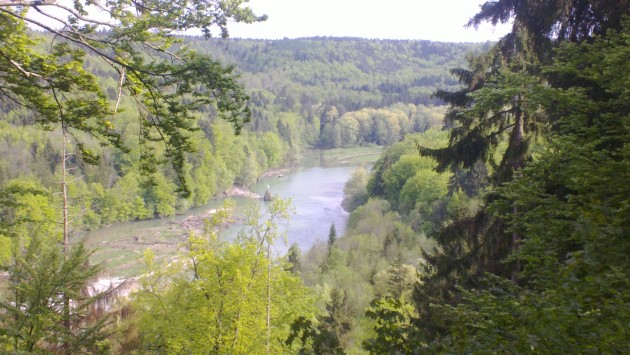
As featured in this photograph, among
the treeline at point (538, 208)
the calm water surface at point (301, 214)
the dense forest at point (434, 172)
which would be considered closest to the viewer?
the treeline at point (538, 208)

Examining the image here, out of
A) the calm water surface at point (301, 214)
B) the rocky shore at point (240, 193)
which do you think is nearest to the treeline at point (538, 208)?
the calm water surface at point (301, 214)

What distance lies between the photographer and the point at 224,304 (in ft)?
29.6

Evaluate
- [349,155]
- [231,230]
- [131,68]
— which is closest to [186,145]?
[131,68]

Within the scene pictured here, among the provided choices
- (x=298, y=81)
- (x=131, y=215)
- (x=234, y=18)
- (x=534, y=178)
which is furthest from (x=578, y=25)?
(x=298, y=81)

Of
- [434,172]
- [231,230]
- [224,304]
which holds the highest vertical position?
[434,172]

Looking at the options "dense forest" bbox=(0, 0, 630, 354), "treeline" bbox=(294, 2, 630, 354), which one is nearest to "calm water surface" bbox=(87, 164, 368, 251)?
"dense forest" bbox=(0, 0, 630, 354)

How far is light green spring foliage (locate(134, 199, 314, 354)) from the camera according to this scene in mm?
8828

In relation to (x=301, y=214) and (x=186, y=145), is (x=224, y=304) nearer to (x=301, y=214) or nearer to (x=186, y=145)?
(x=186, y=145)

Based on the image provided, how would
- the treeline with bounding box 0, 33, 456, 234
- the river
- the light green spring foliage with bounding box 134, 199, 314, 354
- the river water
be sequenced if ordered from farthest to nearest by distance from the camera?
the river water
the river
the light green spring foliage with bounding box 134, 199, 314, 354
the treeline with bounding box 0, 33, 456, 234

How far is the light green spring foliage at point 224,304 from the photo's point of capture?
883 centimetres

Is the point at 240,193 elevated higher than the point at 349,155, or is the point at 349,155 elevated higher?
the point at 240,193

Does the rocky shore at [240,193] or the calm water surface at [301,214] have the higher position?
the calm water surface at [301,214]

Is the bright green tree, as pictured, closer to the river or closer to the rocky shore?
the river

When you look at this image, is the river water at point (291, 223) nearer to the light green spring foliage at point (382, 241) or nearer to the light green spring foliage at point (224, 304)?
the light green spring foliage at point (382, 241)
